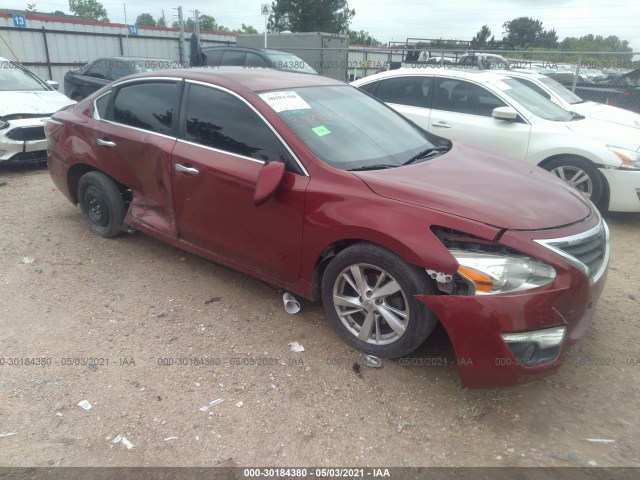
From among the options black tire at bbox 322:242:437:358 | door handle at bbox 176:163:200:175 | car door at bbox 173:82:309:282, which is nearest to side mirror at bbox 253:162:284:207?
car door at bbox 173:82:309:282

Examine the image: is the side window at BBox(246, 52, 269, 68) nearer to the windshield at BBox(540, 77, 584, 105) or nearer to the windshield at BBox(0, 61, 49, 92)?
the windshield at BBox(0, 61, 49, 92)

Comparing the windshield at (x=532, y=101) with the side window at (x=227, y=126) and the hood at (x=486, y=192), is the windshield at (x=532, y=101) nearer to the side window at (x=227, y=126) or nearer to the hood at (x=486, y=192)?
the hood at (x=486, y=192)

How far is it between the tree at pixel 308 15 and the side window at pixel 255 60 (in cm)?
3993

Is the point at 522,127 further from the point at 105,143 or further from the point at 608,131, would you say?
the point at 105,143

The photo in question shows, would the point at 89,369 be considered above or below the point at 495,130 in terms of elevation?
below

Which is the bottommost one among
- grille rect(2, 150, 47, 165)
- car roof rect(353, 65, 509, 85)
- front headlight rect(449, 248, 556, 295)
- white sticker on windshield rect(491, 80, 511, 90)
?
grille rect(2, 150, 47, 165)

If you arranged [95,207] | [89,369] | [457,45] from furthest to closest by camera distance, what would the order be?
[457,45] < [95,207] < [89,369]

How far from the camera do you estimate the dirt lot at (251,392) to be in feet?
7.87

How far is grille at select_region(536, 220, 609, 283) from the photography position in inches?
99.8

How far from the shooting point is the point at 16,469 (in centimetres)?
228

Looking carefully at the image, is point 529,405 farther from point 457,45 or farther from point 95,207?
point 457,45

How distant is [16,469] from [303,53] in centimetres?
2003

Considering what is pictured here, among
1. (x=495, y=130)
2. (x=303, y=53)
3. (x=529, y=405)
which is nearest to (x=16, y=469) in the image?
(x=529, y=405)

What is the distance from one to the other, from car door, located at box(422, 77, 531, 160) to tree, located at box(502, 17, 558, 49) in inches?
1926
